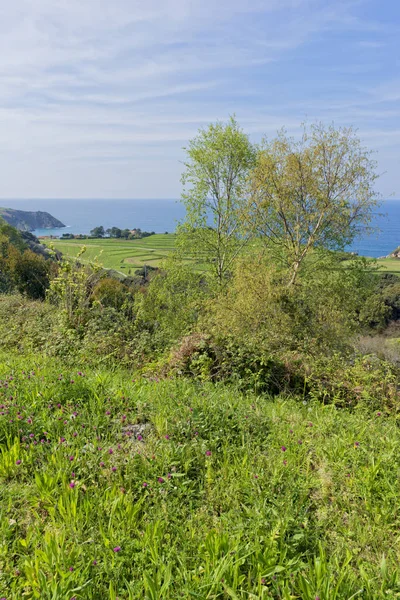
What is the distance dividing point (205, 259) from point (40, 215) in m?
124

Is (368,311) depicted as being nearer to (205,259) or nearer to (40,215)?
(205,259)

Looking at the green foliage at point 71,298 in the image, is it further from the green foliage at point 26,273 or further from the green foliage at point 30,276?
the green foliage at point 30,276

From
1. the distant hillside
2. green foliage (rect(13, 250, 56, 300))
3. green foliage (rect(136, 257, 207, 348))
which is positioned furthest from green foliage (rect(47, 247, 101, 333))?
the distant hillside

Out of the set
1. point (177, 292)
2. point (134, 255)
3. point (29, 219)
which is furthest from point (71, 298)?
point (29, 219)

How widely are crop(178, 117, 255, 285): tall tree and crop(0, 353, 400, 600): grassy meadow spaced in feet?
50.6

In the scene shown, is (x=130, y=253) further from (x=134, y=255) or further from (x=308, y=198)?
(x=308, y=198)

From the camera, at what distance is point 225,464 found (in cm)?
333

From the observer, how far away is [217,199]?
20750mm

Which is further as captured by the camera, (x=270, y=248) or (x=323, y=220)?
(x=270, y=248)

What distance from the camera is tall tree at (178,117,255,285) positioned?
19438 mm

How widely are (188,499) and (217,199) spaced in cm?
1912

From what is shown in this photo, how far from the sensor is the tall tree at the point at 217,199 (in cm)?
1944

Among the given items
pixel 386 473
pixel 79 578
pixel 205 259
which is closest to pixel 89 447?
pixel 79 578

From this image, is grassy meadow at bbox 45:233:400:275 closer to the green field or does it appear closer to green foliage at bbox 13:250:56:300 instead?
the green field
